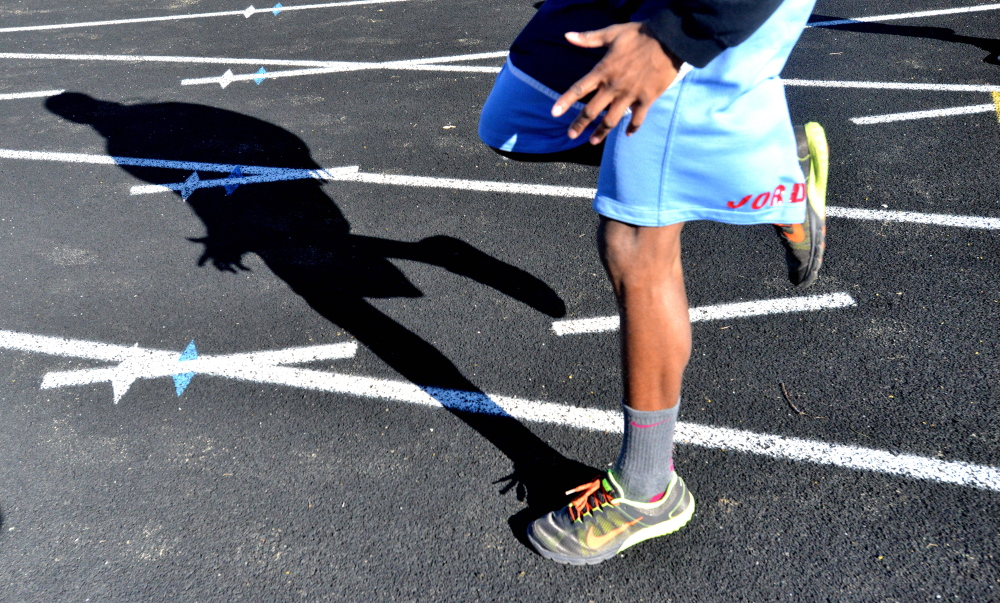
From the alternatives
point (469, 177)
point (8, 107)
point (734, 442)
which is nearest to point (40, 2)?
point (8, 107)

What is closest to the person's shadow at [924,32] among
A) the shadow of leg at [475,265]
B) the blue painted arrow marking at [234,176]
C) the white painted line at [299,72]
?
the white painted line at [299,72]

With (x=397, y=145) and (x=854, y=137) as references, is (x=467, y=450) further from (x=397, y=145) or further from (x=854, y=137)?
(x=854, y=137)

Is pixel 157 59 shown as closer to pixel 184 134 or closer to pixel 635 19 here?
pixel 184 134

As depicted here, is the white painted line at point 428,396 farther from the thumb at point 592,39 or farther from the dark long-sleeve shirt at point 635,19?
the thumb at point 592,39

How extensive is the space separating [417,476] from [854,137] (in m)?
3.94

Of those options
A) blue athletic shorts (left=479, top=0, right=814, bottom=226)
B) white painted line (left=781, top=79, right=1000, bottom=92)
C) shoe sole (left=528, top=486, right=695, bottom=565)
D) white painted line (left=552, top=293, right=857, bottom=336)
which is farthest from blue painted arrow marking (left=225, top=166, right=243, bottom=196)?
white painted line (left=781, top=79, right=1000, bottom=92)

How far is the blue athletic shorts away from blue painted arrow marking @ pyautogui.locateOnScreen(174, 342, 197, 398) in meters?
2.34

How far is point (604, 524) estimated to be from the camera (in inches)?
93.4

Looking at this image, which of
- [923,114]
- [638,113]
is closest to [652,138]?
[638,113]

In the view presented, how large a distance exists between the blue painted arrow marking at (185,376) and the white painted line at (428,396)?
0.10 feet

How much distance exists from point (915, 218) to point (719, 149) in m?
2.83

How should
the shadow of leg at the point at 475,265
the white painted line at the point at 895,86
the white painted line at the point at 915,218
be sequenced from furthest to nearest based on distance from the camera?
1. the white painted line at the point at 895,86
2. the white painted line at the point at 915,218
3. the shadow of leg at the point at 475,265

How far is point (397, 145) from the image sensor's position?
5.39 metres

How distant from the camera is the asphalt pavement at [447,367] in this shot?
2428mm
